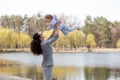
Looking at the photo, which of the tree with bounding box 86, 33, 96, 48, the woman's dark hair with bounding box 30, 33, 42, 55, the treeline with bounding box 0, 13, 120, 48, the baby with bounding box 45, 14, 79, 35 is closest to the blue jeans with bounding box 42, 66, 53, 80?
the woman's dark hair with bounding box 30, 33, 42, 55

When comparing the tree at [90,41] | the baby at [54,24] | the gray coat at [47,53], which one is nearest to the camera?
the baby at [54,24]

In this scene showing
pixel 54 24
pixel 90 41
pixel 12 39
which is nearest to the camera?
pixel 54 24

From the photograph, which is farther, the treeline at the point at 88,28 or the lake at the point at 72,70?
the treeline at the point at 88,28

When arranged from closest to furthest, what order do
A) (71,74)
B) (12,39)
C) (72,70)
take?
1. (71,74)
2. (72,70)
3. (12,39)

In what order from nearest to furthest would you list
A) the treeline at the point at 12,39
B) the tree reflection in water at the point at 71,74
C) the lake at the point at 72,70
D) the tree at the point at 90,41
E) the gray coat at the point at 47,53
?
the gray coat at the point at 47,53 < the tree reflection in water at the point at 71,74 < the lake at the point at 72,70 < the treeline at the point at 12,39 < the tree at the point at 90,41

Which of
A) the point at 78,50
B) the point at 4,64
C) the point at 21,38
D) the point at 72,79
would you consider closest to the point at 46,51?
A: the point at 72,79

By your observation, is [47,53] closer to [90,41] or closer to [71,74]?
[71,74]

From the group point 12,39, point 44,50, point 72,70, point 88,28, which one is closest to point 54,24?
point 44,50

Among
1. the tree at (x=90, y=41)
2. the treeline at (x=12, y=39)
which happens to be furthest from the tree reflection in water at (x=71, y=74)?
the tree at (x=90, y=41)

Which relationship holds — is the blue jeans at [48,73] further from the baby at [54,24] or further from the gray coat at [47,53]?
the baby at [54,24]

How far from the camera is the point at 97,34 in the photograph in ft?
282

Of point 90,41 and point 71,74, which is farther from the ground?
point 90,41

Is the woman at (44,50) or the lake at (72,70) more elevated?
the woman at (44,50)

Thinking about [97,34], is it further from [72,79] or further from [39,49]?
[39,49]
